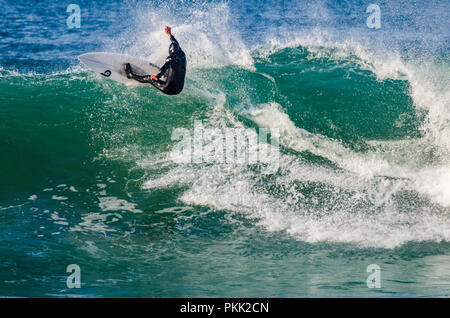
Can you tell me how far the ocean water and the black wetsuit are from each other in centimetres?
129

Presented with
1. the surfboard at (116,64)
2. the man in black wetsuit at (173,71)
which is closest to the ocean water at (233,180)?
the surfboard at (116,64)

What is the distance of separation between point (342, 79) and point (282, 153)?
12.8ft

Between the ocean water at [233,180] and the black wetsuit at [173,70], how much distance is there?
4.23ft

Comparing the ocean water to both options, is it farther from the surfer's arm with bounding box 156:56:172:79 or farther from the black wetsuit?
the surfer's arm with bounding box 156:56:172:79

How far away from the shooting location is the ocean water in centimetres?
604

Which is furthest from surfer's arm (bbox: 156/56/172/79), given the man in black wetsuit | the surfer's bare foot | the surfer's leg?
the surfer's bare foot

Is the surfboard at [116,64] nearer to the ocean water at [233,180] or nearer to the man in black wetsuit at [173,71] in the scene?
the man in black wetsuit at [173,71]

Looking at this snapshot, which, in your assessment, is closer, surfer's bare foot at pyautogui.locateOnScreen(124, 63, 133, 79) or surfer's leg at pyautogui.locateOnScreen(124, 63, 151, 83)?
surfer's leg at pyautogui.locateOnScreen(124, 63, 151, 83)

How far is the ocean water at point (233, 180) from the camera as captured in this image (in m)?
6.04

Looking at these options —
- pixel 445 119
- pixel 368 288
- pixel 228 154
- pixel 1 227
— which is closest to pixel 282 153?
pixel 228 154

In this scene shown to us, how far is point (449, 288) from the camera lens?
17.5 feet

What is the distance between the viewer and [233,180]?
28.2ft

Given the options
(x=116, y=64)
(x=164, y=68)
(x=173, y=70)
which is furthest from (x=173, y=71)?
(x=116, y=64)
